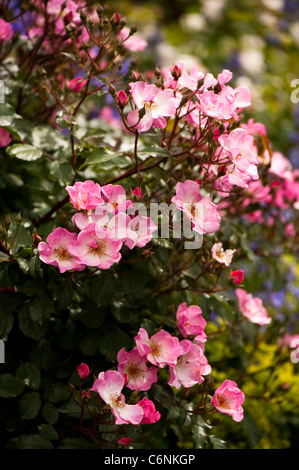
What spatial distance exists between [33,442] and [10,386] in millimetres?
107

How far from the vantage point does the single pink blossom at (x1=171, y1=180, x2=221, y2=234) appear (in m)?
0.89

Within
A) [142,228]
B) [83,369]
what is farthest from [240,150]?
[83,369]

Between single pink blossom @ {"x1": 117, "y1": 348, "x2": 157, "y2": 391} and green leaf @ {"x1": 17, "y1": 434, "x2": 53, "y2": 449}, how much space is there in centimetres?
19

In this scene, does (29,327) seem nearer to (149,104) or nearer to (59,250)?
(59,250)

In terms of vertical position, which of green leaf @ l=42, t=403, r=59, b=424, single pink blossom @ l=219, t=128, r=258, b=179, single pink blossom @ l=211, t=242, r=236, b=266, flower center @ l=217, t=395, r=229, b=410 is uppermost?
single pink blossom @ l=219, t=128, r=258, b=179

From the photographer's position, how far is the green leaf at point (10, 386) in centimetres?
94

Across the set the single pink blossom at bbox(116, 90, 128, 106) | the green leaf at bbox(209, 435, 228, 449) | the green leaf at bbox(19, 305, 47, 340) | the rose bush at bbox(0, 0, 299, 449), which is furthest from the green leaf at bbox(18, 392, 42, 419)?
the single pink blossom at bbox(116, 90, 128, 106)

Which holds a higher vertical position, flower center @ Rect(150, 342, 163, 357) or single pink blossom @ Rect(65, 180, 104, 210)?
single pink blossom @ Rect(65, 180, 104, 210)

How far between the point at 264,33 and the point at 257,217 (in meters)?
4.04

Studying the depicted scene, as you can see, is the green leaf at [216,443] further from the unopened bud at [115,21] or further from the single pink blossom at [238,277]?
the unopened bud at [115,21]

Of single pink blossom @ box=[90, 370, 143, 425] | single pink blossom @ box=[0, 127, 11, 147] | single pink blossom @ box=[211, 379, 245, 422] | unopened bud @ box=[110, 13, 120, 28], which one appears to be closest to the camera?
single pink blossom @ box=[90, 370, 143, 425]

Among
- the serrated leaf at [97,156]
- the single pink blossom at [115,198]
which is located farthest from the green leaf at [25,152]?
the single pink blossom at [115,198]

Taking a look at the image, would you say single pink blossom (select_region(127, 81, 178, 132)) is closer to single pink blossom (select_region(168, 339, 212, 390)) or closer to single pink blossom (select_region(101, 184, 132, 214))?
single pink blossom (select_region(101, 184, 132, 214))

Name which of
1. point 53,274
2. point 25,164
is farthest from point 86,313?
point 25,164
